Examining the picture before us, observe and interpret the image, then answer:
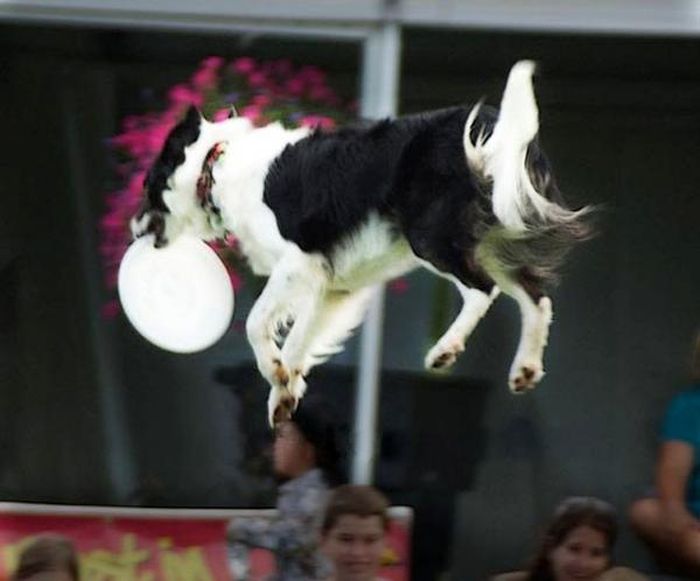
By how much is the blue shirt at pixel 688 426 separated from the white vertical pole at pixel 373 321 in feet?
1.88

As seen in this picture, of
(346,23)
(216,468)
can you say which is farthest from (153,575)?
(346,23)

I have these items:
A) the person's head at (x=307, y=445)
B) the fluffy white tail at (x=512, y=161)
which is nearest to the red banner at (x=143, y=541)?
the person's head at (x=307, y=445)

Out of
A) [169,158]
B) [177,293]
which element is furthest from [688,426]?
[169,158]

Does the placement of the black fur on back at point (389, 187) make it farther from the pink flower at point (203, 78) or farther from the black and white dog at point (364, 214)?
the pink flower at point (203, 78)

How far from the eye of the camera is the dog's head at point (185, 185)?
3.23 meters

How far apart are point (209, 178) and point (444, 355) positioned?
599 millimetres

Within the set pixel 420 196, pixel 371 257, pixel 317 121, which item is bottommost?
pixel 371 257

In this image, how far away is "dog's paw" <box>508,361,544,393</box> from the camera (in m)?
3.13

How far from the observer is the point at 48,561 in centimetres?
313

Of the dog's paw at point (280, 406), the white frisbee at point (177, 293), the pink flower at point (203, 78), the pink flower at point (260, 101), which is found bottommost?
the dog's paw at point (280, 406)

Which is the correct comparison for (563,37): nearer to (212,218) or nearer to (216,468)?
(212,218)

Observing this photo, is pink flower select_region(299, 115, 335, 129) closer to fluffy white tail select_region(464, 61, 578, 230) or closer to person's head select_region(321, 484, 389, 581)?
fluffy white tail select_region(464, 61, 578, 230)

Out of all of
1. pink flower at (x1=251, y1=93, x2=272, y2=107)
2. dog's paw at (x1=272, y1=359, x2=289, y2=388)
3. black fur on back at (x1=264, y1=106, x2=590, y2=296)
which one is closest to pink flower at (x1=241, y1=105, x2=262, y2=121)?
pink flower at (x1=251, y1=93, x2=272, y2=107)

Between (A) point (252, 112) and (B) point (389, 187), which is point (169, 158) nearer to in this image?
(A) point (252, 112)
